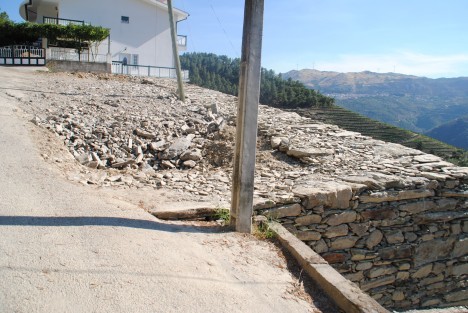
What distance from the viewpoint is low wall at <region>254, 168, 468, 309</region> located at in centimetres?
540

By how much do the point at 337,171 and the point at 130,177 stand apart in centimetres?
338

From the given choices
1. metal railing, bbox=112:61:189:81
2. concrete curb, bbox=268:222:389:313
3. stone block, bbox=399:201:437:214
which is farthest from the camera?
metal railing, bbox=112:61:189:81

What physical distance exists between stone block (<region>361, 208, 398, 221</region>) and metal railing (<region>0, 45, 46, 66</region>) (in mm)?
16286

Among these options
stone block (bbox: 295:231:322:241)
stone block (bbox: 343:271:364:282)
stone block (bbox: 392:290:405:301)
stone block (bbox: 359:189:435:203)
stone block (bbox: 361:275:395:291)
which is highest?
stone block (bbox: 359:189:435:203)

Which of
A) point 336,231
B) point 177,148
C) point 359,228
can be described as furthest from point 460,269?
point 177,148

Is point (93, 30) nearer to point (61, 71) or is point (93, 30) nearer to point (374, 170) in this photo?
point (61, 71)

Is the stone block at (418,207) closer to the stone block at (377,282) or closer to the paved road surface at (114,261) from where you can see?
the stone block at (377,282)

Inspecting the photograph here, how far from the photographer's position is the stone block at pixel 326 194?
533 cm

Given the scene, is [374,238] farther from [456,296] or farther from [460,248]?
[456,296]

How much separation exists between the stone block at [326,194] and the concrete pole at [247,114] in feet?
4.18

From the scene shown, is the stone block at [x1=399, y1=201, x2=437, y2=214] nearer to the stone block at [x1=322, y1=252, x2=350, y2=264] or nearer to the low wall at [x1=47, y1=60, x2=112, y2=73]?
the stone block at [x1=322, y1=252, x2=350, y2=264]

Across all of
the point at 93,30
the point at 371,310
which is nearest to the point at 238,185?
the point at 371,310

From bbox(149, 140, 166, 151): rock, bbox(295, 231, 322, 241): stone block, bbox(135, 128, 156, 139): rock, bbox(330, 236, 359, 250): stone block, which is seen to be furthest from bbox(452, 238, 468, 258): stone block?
bbox(135, 128, 156, 139): rock

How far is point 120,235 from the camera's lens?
12.2 feet
